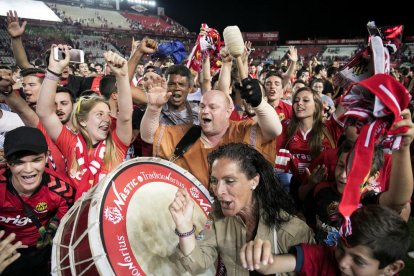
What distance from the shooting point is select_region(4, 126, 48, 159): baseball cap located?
2.08 meters

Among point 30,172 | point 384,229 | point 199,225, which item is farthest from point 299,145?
point 30,172

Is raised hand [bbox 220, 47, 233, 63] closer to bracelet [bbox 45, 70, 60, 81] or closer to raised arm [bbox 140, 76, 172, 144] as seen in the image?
raised arm [bbox 140, 76, 172, 144]

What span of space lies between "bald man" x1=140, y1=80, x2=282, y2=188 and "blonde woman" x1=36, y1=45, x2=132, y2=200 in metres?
0.19

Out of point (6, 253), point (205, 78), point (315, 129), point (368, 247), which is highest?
point (205, 78)

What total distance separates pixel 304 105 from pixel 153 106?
1.55m

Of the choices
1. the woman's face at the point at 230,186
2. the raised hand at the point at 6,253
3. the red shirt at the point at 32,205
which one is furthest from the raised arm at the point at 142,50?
the raised hand at the point at 6,253

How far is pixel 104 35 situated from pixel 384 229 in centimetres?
3984

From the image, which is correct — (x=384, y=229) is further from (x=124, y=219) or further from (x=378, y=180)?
(x=124, y=219)

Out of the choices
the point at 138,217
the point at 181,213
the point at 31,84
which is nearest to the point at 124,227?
the point at 138,217

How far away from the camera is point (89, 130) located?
268cm

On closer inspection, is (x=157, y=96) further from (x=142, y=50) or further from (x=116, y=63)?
(x=142, y=50)

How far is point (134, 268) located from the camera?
170cm

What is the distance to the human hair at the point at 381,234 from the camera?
57.1 inches

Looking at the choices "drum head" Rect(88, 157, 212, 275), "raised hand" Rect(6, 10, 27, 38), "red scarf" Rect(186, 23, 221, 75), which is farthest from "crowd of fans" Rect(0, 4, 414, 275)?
"red scarf" Rect(186, 23, 221, 75)
